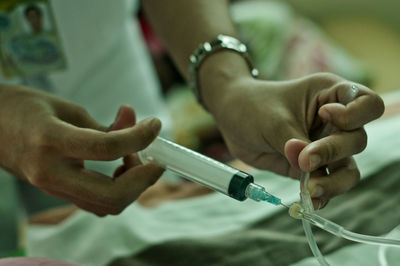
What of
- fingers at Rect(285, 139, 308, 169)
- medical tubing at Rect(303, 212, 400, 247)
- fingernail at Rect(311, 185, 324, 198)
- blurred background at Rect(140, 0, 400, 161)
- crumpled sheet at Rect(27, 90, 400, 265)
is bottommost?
blurred background at Rect(140, 0, 400, 161)

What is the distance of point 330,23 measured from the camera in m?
2.10

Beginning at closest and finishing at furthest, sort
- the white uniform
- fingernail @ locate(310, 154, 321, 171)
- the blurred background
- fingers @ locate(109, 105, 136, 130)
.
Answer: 1. fingernail @ locate(310, 154, 321, 171)
2. fingers @ locate(109, 105, 136, 130)
3. the white uniform
4. the blurred background

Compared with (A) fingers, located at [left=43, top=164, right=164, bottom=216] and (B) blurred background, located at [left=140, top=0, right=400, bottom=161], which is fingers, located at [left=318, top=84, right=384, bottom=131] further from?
(B) blurred background, located at [left=140, top=0, right=400, bottom=161]

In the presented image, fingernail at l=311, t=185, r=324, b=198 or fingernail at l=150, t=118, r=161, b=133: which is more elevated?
fingernail at l=150, t=118, r=161, b=133

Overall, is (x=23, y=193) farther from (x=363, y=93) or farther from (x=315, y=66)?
(x=315, y=66)

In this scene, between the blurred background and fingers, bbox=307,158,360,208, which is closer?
fingers, bbox=307,158,360,208

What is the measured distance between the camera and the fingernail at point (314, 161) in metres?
0.49

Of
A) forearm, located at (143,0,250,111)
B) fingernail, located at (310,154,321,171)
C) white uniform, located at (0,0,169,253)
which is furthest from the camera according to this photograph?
white uniform, located at (0,0,169,253)

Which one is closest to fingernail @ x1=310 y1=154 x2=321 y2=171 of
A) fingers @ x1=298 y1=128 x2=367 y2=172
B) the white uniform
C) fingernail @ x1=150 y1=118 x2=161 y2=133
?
fingers @ x1=298 y1=128 x2=367 y2=172

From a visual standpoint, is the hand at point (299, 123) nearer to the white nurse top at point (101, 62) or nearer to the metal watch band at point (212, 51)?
the metal watch band at point (212, 51)

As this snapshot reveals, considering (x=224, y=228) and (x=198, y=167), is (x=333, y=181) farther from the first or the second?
(x=224, y=228)

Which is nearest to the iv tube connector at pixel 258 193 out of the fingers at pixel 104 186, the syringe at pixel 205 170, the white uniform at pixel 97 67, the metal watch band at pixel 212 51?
the syringe at pixel 205 170

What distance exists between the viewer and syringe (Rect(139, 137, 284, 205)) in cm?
54

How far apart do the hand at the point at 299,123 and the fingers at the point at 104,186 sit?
0.13 meters
